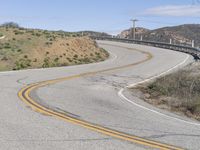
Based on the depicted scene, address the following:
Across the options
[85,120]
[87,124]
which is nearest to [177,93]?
[85,120]

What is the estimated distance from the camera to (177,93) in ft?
54.7

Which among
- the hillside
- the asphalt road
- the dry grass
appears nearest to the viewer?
the asphalt road

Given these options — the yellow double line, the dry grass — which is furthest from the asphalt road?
the dry grass

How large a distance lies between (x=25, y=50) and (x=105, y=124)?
95.8 ft

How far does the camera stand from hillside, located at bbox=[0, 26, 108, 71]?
35.2 metres

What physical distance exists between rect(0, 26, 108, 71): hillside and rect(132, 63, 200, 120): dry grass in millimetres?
16004

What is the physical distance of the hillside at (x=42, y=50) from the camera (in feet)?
116

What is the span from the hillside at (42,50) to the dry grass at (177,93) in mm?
16004

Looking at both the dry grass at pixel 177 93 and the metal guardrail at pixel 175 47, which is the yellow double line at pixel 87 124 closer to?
the dry grass at pixel 177 93

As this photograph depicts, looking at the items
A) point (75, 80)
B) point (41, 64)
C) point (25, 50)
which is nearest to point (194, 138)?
point (75, 80)

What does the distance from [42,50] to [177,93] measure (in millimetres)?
24022

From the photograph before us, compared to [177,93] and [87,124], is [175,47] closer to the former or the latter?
[177,93]

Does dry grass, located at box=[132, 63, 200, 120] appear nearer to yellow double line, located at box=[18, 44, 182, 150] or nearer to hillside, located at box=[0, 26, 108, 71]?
yellow double line, located at box=[18, 44, 182, 150]

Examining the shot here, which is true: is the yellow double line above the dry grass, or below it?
above
